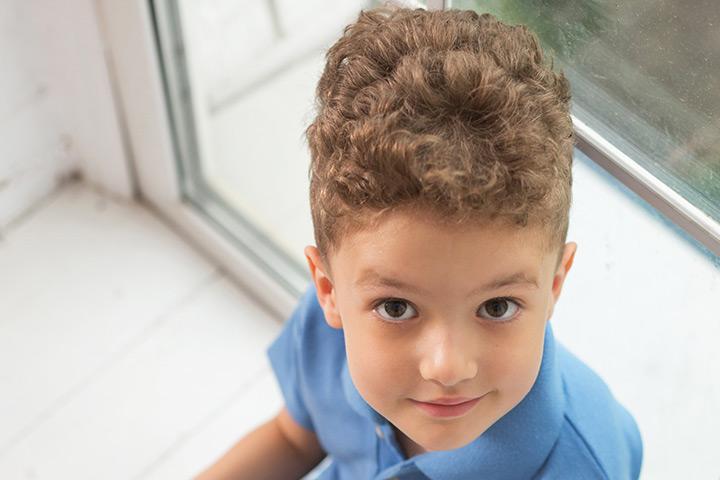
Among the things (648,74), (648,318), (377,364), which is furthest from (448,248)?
(648,318)

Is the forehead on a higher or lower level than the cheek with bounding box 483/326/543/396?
higher

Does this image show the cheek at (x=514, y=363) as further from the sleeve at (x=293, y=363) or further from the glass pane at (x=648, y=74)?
the sleeve at (x=293, y=363)

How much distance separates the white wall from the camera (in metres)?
1.45

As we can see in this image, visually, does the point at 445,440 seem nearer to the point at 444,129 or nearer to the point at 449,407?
the point at 449,407

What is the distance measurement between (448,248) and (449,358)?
8 centimetres

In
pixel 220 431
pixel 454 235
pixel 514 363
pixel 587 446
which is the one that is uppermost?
pixel 454 235

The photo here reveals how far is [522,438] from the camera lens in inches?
32.7

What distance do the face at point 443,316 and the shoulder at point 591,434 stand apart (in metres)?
0.07

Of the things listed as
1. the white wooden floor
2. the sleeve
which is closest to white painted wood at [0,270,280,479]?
the white wooden floor

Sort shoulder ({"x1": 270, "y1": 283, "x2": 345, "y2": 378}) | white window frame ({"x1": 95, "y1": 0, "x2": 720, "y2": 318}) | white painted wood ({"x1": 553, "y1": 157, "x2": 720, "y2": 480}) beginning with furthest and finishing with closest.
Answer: white window frame ({"x1": 95, "y1": 0, "x2": 720, "y2": 318}), shoulder ({"x1": 270, "y1": 283, "x2": 345, "y2": 378}), white painted wood ({"x1": 553, "y1": 157, "x2": 720, "y2": 480})

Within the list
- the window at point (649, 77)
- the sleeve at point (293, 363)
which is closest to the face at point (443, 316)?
the window at point (649, 77)

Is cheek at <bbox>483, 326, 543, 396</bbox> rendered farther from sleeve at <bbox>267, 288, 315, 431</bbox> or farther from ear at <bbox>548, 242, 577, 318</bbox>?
sleeve at <bbox>267, 288, 315, 431</bbox>

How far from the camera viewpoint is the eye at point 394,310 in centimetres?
74

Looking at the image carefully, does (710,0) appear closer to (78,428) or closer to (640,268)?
(640,268)
